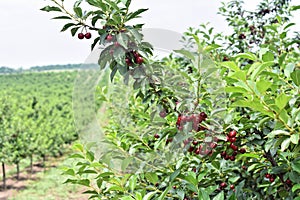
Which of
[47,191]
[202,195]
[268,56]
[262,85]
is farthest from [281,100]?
[47,191]

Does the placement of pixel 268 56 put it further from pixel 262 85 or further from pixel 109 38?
pixel 109 38

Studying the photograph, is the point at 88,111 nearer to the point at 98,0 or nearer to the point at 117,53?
the point at 117,53

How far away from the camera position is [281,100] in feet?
3.45

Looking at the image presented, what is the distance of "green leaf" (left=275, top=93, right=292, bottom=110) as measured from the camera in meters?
1.04

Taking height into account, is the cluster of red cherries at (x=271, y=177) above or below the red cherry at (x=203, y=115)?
below

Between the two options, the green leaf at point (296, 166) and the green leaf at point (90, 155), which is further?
the green leaf at point (90, 155)

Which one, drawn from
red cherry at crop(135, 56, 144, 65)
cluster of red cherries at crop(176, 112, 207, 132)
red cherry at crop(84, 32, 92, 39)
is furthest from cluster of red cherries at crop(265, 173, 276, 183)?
red cherry at crop(84, 32, 92, 39)

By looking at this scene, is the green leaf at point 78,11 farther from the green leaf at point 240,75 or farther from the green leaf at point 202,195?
the green leaf at point 202,195

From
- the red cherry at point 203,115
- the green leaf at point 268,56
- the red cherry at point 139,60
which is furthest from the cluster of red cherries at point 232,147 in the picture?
the red cherry at point 139,60

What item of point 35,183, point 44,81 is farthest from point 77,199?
point 44,81

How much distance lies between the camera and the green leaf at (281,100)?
1035 mm

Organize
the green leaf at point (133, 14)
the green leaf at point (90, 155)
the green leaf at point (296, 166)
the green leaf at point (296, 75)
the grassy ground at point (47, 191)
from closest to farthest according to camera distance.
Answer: the green leaf at point (296, 75), the green leaf at point (296, 166), the green leaf at point (133, 14), the green leaf at point (90, 155), the grassy ground at point (47, 191)

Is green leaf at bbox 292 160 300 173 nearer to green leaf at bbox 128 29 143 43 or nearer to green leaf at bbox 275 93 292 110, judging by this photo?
green leaf at bbox 275 93 292 110

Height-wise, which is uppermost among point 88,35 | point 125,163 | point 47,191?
point 88,35
